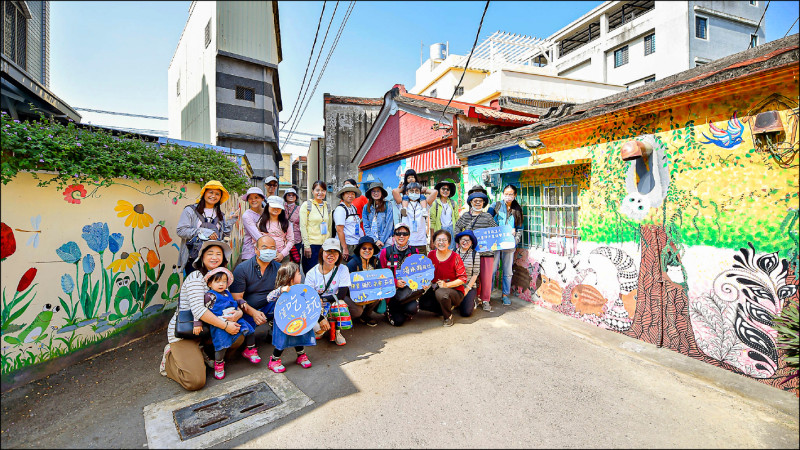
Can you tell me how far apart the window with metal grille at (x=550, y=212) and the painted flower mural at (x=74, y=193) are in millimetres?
5774

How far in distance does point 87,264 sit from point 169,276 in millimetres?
1109

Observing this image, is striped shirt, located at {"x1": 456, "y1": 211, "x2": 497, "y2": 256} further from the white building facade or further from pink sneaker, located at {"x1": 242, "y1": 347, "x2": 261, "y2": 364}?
the white building facade

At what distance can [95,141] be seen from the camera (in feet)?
11.7

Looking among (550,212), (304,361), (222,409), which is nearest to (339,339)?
(304,361)

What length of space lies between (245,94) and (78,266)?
12526 mm

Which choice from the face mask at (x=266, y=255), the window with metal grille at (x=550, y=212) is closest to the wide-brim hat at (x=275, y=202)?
the face mask at (x=266, y=255)

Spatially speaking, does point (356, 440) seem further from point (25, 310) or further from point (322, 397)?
point (25, 310)

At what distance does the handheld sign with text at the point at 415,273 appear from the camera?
14.8 ft

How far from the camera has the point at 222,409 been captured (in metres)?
2.78

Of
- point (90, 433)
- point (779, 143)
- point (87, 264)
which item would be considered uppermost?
point (779, 143)

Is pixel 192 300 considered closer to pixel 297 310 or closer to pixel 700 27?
pixel 297 310

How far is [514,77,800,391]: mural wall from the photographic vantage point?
2850 millimetres

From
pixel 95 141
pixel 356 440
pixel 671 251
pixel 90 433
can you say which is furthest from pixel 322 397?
pixel 671 251

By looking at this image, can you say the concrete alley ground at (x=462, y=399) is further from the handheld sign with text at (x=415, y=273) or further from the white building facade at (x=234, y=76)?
the white building facade at (x=234, y=76)
